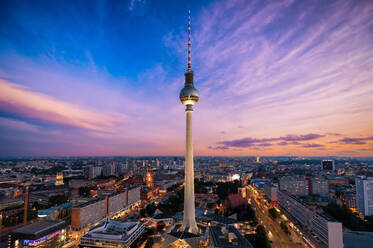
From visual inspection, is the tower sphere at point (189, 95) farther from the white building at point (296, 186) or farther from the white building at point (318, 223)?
the white building at point (296, 186)

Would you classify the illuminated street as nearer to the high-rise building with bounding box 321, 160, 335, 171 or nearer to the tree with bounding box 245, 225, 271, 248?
the tree with bounding box 245, 225, 271, 248

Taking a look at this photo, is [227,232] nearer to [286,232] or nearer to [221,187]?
[286,232]

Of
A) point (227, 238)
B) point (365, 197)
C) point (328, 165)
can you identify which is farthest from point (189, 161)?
point (328, 165)

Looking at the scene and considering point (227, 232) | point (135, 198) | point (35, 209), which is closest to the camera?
point (227, 232)

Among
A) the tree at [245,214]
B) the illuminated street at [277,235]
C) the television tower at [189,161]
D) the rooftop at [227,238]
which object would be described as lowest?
the illuminated street at [277,235]

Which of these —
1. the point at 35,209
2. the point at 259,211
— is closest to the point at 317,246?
the point at 259,211

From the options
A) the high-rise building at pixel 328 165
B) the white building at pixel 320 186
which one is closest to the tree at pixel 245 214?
the white building at pixel 320 186

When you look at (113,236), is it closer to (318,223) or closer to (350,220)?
(318,223)
